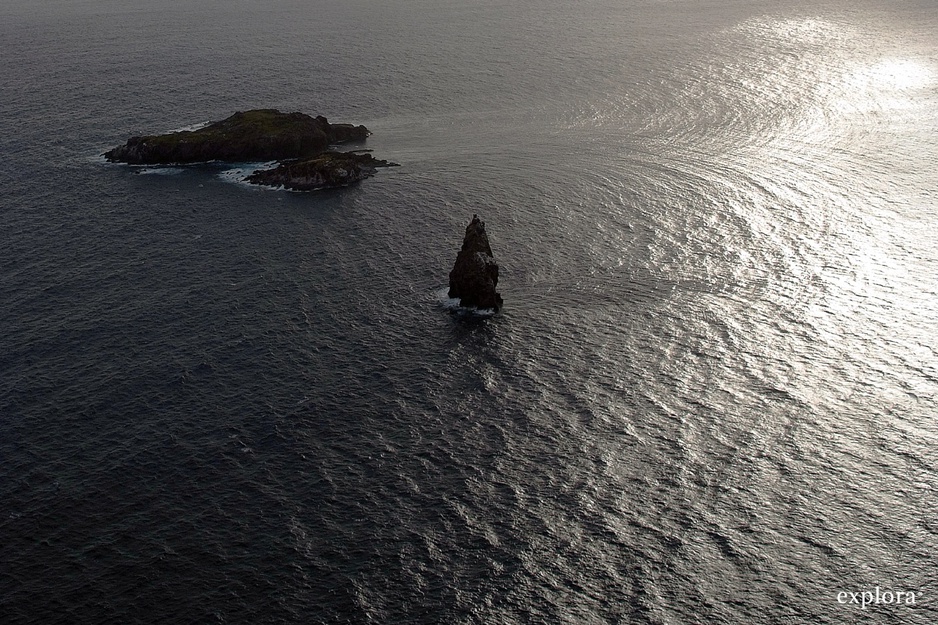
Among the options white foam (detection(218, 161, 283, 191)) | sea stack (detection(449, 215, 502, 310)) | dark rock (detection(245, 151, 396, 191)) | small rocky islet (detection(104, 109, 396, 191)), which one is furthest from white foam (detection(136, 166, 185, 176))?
sea stack (detection(449, 215, 502, 310))

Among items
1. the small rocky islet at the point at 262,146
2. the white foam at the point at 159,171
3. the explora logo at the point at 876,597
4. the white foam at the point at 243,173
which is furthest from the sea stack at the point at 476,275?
the white foam at the point at 159,171

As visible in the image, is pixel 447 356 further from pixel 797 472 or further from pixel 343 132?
pixel 343 132

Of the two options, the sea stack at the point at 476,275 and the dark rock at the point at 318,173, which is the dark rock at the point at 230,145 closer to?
the dark rock at the point at 318,173

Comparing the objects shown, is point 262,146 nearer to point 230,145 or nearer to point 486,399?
point 230,145

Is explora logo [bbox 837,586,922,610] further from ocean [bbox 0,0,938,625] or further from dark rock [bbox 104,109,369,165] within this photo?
dark rock [bbox 104,109,369,165]

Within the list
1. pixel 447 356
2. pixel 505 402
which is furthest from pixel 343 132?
pixel 505 402

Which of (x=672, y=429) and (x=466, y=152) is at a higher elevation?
(x=466, y=152)

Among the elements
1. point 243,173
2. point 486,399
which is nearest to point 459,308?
point 486,399
